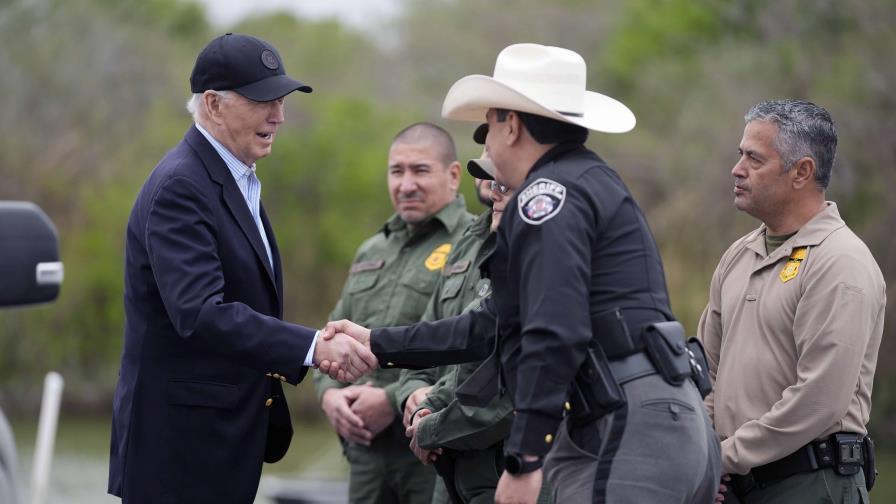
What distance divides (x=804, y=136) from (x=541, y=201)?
1.27 meters

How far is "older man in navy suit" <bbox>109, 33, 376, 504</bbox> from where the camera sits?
13.5 ft

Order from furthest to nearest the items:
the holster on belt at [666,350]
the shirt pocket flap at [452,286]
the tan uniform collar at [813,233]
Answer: the shirt pocket flap at [452,286] → the tan uniform collar at [813,233] → the holster on belt at [666,350]

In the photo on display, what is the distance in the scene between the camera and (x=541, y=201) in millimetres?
3477

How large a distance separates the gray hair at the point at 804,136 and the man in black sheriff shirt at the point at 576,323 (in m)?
0.85

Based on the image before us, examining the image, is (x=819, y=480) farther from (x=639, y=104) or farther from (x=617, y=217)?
(x=639, y=104)

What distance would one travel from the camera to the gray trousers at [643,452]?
3432mm

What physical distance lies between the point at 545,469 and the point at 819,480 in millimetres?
1019

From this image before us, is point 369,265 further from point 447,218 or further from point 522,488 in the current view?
point 522,488

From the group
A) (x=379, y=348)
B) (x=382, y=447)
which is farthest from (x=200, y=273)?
(x=382, y=447)

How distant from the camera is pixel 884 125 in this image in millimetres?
16812

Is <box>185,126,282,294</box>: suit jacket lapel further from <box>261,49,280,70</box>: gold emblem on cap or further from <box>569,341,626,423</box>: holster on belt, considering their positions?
<box>569,341,626,423</box>: holster on belt

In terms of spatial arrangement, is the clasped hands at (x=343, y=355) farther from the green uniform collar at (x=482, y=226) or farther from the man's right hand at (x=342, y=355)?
the green uniform collar at (x=482, y=226)

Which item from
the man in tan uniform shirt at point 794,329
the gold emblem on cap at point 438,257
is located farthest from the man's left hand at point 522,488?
the gold emblem on cap at point 438,257


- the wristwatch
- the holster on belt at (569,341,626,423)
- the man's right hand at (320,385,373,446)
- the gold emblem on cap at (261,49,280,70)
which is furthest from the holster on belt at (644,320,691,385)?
the man's right hand at (320,385,373,446)
